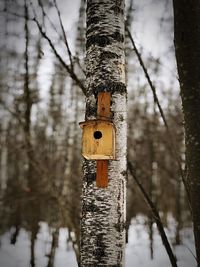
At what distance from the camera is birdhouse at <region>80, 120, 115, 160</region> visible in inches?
86.6

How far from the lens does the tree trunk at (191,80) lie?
267 centimetres

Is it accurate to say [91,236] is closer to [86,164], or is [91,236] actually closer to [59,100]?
[86,164]

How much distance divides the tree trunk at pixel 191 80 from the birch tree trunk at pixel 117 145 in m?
0.71

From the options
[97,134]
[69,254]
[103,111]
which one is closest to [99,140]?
[97,134]

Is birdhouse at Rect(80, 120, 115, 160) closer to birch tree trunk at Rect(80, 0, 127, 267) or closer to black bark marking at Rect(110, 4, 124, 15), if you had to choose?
birch tree trunk at Rect(80, 0, 127, 267)

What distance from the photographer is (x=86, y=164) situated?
2271 mm

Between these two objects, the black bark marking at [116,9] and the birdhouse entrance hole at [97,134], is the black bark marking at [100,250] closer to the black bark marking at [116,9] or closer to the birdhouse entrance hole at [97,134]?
the birdhouse entrance hole at [97,134]

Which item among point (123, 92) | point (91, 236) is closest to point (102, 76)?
point (123, 92)

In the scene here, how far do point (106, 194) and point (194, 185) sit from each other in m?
0.98

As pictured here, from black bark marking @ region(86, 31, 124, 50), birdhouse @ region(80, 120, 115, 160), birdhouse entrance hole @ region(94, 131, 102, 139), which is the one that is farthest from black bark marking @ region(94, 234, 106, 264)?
black bark marking @ region(86, 31, 124, 50)

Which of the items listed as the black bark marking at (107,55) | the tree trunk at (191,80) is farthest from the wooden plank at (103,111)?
the tree trunk at (191,80)

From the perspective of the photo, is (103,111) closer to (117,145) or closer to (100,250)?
(117,145)

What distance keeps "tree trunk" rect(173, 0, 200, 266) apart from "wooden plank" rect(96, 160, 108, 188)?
3.15ft

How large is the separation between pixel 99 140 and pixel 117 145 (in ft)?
0.49
